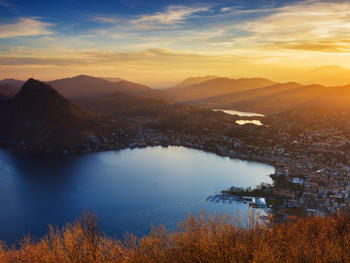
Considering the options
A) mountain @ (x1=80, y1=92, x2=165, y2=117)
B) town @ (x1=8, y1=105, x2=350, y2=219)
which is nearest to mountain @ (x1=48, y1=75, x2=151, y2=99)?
mountain @ (x1=80, y1=92, x2=165, y2=117)

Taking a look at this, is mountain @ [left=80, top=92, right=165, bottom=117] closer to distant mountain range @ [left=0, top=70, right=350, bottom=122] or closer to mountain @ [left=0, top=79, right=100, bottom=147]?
distant mountain range @ [left=0, top=70, right=350, bottom=122]

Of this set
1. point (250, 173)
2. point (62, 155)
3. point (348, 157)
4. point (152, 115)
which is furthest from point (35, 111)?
point (348, 157)

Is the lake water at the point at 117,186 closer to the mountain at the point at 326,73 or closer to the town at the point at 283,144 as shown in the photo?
the town at the point at 283,144

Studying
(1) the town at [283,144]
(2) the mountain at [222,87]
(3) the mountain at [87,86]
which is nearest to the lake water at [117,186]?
(1) the town at [283,144]

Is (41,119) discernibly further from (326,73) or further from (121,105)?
(326,73)

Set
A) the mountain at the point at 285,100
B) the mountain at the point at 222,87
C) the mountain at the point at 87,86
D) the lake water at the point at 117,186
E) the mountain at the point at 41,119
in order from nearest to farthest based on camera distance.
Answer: the lake water at the point at 117,186, the mountain at the point at 41,119, the mountain at the point at 285,100, the mountain at the point at 87,86, the mountain at the point at 222,87

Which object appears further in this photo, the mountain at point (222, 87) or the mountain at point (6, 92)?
the mountain at point (222, 87)

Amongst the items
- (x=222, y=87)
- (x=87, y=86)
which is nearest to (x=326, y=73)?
(x=222, y=87)
